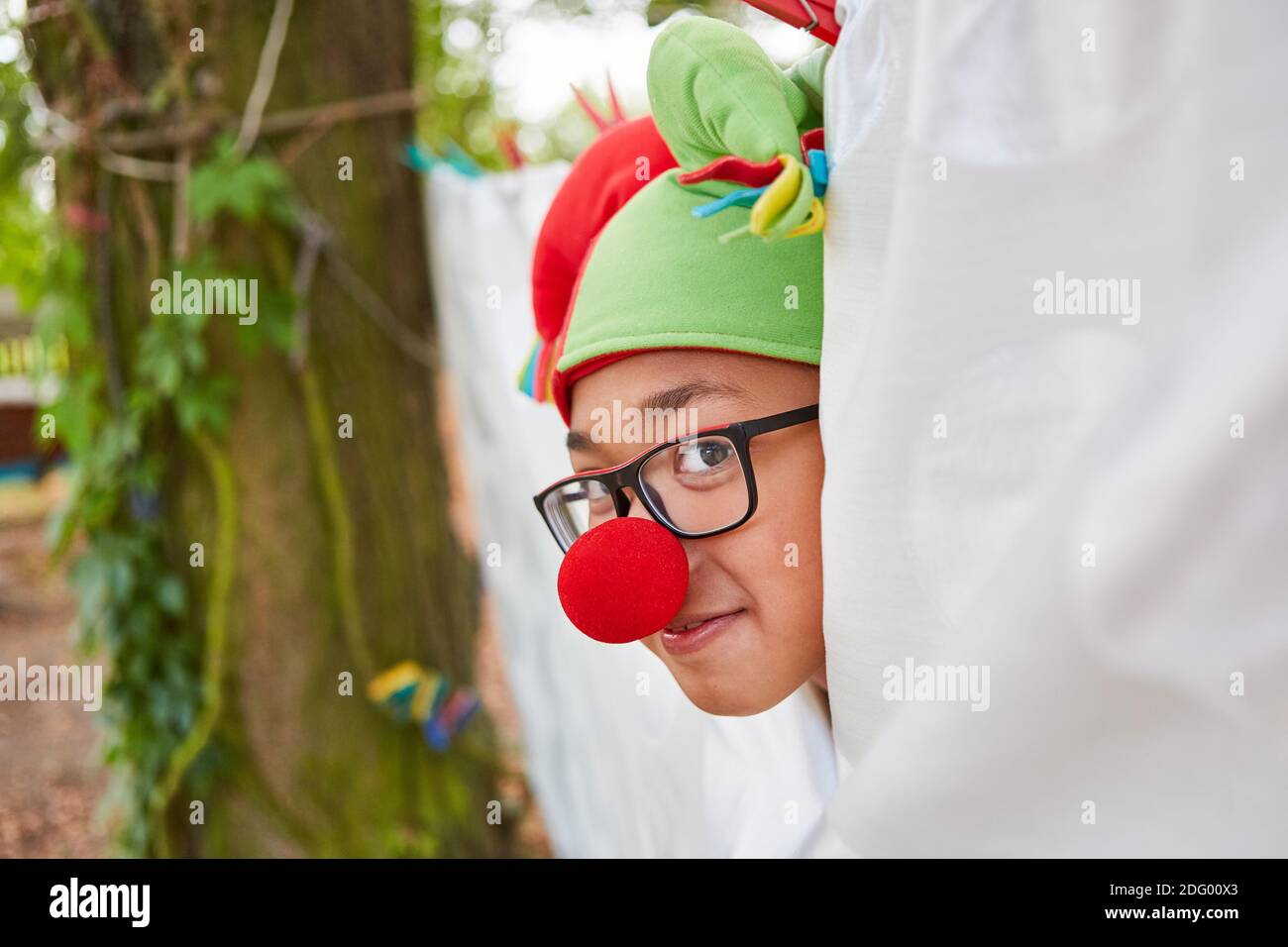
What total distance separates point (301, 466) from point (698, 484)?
4.35ft

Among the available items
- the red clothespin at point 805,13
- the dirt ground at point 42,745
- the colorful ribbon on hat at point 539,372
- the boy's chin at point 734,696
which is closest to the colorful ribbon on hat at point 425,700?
the dirt ground at point 42,745

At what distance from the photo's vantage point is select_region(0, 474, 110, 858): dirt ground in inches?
Result: 134

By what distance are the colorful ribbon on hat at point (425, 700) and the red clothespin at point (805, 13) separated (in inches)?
61.1

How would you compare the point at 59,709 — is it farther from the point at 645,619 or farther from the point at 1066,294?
the point at 1066,294

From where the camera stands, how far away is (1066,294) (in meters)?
0.56

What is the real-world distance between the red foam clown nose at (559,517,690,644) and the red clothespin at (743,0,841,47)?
1.20 ft

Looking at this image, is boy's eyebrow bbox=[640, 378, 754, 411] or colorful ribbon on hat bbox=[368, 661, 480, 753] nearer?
boy's eyebrow bbox=[640, 378, 754, 411]

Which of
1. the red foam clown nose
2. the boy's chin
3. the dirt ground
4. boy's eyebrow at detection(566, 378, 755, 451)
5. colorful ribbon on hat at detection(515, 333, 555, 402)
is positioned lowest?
the dirt ground

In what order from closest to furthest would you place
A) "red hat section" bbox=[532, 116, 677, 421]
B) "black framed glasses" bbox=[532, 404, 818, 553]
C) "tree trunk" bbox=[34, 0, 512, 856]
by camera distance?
"black framed glasses" bbox=[532, 404, 818, 553] → "red hat section" bbox=[532, 116, 677, 421] → "tree trunk" bbox=[34, 0, 512, 856]

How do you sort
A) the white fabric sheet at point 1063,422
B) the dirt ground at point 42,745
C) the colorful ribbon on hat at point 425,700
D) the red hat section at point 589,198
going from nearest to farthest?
the white fabric sheet at point 1063,422 < the red hat section at point 589,198 < the colorful ribbon on hat at point 425,700 < the dirt ground at point 42,745

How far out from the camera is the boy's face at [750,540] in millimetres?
750

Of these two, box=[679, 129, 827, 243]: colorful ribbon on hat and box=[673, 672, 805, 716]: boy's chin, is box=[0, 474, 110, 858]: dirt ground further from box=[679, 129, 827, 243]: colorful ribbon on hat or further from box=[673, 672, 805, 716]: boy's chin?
box=[679, 129, 827, 243]: colorful ribbon on hat

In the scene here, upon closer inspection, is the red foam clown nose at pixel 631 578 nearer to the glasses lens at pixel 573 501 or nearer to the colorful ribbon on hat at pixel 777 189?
the glasses lens at pixel 573 501

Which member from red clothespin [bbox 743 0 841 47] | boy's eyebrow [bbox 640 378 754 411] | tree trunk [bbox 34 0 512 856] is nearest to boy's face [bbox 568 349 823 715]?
boy's eyebrow [bbox 640 378 754 411]
